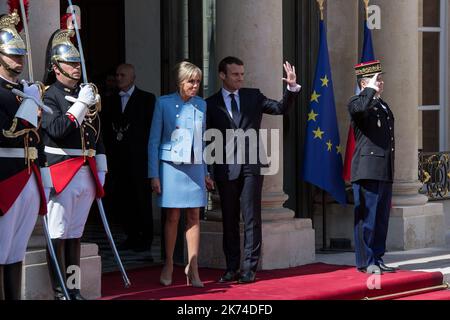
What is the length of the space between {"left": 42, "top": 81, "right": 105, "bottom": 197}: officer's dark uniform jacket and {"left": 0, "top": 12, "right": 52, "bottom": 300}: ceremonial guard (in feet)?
1.87

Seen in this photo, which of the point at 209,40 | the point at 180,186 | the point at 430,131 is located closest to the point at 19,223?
the point at 180,186

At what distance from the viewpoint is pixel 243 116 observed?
10.5 meters

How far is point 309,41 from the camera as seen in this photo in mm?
12766

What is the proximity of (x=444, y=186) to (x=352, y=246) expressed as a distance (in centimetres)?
239

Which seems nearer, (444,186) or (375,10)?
(375,10)

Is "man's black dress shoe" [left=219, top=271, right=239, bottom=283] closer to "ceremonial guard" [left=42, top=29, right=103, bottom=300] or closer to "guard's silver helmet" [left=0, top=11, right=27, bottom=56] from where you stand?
"ceremonial guard" [left=42, top=29, right=103, bottom=300]

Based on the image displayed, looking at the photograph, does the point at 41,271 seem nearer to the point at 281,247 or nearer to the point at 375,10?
the point at 281,247

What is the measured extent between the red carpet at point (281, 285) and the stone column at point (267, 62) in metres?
0.23

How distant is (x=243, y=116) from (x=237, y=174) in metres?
0.49

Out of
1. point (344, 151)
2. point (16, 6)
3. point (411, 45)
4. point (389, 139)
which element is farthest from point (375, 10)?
point (16, 6)

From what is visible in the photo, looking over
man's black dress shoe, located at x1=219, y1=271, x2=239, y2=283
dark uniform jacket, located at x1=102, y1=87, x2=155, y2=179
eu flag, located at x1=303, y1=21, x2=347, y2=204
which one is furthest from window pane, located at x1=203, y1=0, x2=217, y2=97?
man's black dress shoe, located at x1=219, y1=271, x2=239, y2=283

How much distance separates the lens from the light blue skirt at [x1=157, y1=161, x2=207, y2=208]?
9906 millimetres

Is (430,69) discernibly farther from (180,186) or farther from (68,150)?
(68,150)

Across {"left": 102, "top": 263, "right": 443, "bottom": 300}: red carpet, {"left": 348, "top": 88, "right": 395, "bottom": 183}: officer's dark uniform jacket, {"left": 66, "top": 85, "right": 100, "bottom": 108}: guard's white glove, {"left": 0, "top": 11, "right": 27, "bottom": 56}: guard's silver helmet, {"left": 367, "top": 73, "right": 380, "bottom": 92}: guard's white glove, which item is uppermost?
{"left": 0, "top": 11, "right": 27, "bottom": 56}: guard's silver helmet
